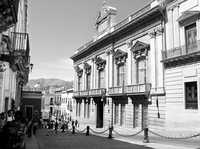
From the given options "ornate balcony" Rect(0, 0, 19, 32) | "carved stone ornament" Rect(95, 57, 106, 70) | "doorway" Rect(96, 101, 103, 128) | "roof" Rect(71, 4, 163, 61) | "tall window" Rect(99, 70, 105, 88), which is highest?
"roof" Rect(71, 4, 163, 61)

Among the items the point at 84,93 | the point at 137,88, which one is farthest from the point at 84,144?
the point at 84,93

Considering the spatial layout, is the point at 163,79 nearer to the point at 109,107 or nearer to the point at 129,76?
the point at 129,76

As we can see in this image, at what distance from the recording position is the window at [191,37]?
53.3 ft

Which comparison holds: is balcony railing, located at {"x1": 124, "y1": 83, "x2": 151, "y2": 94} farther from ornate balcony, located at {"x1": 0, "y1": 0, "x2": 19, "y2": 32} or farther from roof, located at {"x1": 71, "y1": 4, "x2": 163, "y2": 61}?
ornate balcony, located at {"x1": 0, "y1": 0, "x2": 19, "y2": 32}

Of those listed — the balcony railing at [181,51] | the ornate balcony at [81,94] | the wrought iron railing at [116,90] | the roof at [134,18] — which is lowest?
the ornate balcony at [81,94]

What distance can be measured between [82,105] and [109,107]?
33.8 ft

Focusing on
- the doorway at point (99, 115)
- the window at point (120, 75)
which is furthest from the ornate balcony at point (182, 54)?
the doorway at point (99, 115)

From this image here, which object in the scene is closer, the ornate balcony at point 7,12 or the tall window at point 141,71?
the ornate balcony at point 7,12

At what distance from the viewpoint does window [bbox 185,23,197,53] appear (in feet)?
53.3

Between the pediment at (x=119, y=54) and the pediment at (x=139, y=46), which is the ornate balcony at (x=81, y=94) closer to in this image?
the pediment at (x=119, y=54)

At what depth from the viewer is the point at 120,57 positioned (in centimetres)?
2573

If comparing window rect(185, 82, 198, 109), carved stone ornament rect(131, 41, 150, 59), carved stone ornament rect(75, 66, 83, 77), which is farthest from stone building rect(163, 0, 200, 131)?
carved stone ornament rect(75, 66, 83, 77)

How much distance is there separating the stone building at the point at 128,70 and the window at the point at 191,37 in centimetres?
242

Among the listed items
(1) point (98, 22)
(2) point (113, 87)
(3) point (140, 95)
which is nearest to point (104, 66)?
(2) point (113, 87)
